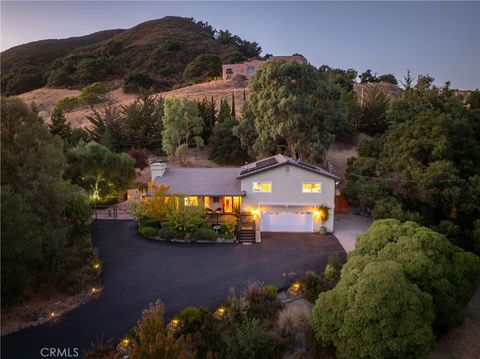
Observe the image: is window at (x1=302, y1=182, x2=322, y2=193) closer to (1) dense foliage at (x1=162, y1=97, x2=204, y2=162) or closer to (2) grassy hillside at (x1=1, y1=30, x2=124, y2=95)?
(1) dense foliage at (x1=162, y1=97, x2=204, y2=162)

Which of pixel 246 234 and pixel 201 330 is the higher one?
pixel 246 234

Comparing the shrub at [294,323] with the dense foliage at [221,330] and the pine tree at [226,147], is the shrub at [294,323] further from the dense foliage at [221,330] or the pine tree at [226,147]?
the pine tree at [226,147]

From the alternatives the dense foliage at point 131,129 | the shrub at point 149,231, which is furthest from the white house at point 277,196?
the dense foliage at point 131,129

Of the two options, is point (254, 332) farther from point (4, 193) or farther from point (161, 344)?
point (4, 193)

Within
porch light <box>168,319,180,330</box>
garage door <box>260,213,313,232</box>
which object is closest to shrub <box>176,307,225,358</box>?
porch light <box>168,319,180,330</box>

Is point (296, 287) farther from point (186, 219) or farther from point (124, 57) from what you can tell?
point (124, 57)

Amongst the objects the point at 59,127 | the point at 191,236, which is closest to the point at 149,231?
the point at 191,236
